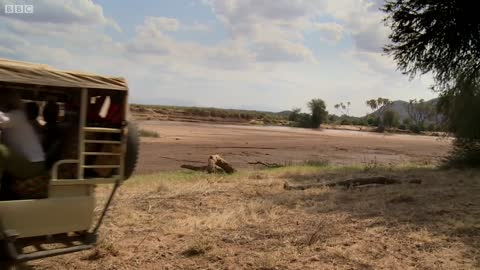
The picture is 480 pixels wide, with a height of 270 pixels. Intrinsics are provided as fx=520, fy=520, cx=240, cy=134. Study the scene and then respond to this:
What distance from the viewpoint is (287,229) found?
8141 mm

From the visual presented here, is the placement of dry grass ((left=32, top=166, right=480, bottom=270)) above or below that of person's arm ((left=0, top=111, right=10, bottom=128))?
below

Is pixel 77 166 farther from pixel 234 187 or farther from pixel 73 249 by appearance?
pixel 234 187

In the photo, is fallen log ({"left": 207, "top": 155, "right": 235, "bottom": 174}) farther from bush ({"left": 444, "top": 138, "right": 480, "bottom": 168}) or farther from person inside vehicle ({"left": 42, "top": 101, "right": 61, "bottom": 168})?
person inside vehicle ({"left": 42, "top": 101, "right": 61, "bottom": 168})

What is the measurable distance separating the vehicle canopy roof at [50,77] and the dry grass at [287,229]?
2.41 metres

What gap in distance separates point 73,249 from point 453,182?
11.0m

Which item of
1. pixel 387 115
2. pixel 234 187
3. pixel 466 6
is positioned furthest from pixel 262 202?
pixel 387 115

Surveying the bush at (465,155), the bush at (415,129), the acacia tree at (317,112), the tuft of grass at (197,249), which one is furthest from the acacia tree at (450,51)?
the bush at (415,129)

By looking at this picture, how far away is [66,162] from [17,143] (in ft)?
1.67

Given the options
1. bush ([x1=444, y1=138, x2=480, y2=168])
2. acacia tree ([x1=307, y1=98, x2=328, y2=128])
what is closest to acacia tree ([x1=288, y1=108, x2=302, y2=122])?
acacia tree ([x1=307, y1=98, x2=328, y2=128])

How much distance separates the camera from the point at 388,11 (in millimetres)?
18266

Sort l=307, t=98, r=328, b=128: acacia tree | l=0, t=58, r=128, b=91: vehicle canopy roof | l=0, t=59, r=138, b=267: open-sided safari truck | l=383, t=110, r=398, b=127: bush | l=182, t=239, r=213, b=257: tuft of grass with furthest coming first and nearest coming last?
1. l=383, t=110, r=398, b=127: bush
2. l=307, t=98, r=328, b=128: acacia tree
3. l=182, t=239, r=213, b=257: tuft of grass
4. l=0, t=59, r=138, b=267: open-sided safari truck
5. l=0, t=58, r=128, b=91: vehicle canopy roof

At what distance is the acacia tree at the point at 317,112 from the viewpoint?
83125mm

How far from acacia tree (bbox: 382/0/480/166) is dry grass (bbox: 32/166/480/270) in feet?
22.8

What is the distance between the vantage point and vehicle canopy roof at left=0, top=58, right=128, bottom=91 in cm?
489
